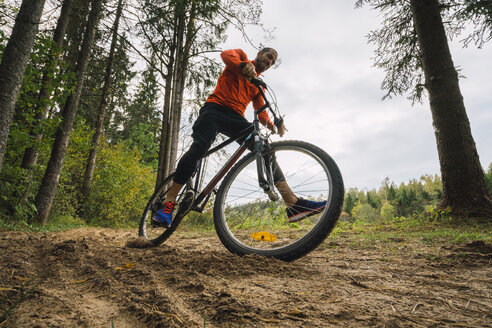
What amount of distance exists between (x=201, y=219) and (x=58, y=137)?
4583mm

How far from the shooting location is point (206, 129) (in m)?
2.68

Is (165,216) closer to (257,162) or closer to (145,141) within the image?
(257,162)

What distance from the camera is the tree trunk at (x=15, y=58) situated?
2.87 meters

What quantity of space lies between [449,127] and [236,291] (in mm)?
5642

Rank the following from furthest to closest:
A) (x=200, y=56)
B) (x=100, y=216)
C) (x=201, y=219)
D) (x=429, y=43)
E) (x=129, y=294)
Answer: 1. (x=100, y=216)
2. (x=200, y=56)
3. (x=201, y=219)
4. (x=429, y=43)
5. (x=129, y=294)

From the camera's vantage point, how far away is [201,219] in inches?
342

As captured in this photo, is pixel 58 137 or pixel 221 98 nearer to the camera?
pixel 221 98

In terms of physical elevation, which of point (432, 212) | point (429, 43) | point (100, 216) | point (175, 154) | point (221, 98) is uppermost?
point (429, 43)

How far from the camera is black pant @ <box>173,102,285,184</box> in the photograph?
267cm

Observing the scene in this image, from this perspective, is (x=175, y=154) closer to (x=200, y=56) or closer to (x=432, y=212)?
(x=200, y=56)

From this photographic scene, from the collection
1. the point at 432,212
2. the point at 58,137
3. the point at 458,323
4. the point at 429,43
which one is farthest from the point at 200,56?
the point at 458,323

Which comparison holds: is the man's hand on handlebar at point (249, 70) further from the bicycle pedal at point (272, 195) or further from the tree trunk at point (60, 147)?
the tree trunk at point (60, 147)

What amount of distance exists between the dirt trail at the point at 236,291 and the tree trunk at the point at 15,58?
69.7 inches

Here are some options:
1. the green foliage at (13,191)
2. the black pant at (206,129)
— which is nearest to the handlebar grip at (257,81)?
the black pant at (206,129)
